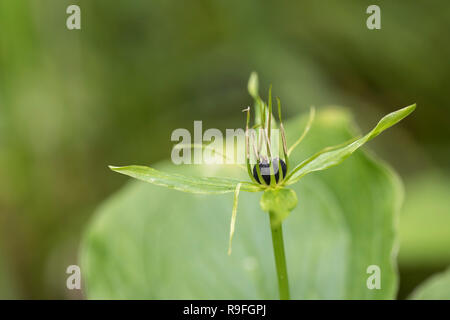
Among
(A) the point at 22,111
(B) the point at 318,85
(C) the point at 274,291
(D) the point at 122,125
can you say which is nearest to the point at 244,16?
(B) the point at 318,85

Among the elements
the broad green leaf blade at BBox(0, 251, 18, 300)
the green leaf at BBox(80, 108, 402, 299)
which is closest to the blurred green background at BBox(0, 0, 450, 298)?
the broad green leaf blade at BBox(0, 251, 18, 300)

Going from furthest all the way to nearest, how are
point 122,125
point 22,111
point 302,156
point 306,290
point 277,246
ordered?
point 122,125 → point 22,111 → point 302,156 → point 306,290 → point 277,246

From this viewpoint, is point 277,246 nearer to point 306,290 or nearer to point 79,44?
point 306,290

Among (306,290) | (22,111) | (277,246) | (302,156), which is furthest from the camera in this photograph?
(22,111)

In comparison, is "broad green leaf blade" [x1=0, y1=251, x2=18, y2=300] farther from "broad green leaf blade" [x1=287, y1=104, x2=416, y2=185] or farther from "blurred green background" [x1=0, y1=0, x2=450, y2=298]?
"broad green leaf blade" [x1=287, y1=104, x2=416, y2=185]
